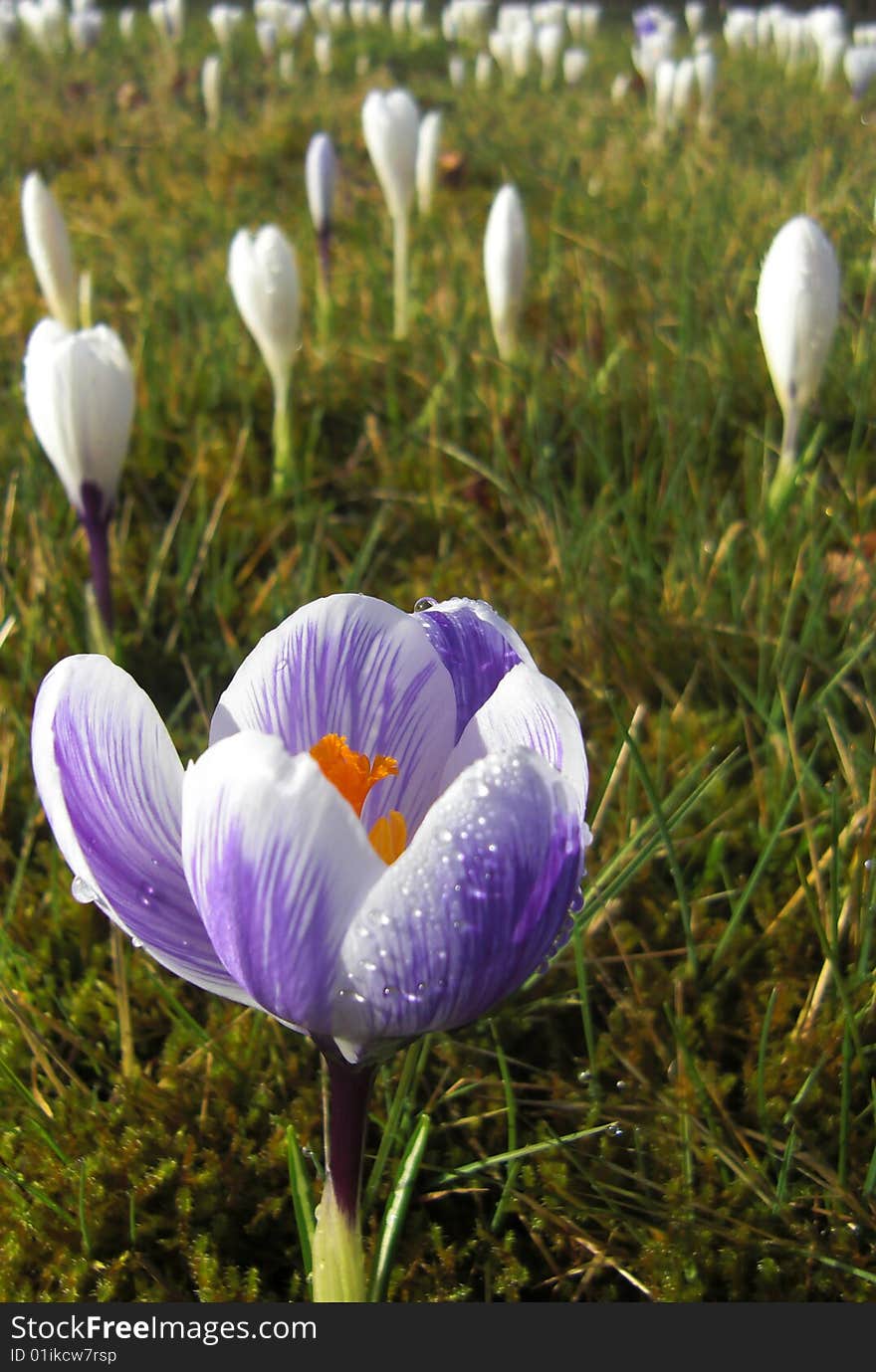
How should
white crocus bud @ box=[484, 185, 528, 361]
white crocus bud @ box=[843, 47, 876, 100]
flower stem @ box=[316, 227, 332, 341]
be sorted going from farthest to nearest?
white crocus bud @ box=[843, 47, 876, 100] → flower stem @ box=[316, 227, 332, 341] → white crocus bud @ box=[484, 185, 528, 361]

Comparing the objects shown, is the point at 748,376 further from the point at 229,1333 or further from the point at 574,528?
the point at 229,1333

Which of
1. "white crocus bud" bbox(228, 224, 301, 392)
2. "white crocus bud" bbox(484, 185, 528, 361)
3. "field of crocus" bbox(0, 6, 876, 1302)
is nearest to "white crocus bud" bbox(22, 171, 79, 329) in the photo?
"field of crocus" bbox(0, 6, 876, 1302)

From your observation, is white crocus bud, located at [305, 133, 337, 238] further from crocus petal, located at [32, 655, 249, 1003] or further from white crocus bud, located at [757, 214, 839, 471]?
crocus petal, located at [32, 655, 249, 1003]

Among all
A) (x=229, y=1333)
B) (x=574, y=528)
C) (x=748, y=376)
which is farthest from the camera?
(x=748, y=376)

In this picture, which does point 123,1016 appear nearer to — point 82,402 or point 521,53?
point 82,402

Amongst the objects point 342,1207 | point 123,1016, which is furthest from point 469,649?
point 123,1016

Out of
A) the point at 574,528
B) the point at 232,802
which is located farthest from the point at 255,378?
the point at 232,802

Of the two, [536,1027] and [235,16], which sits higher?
[235,16]
